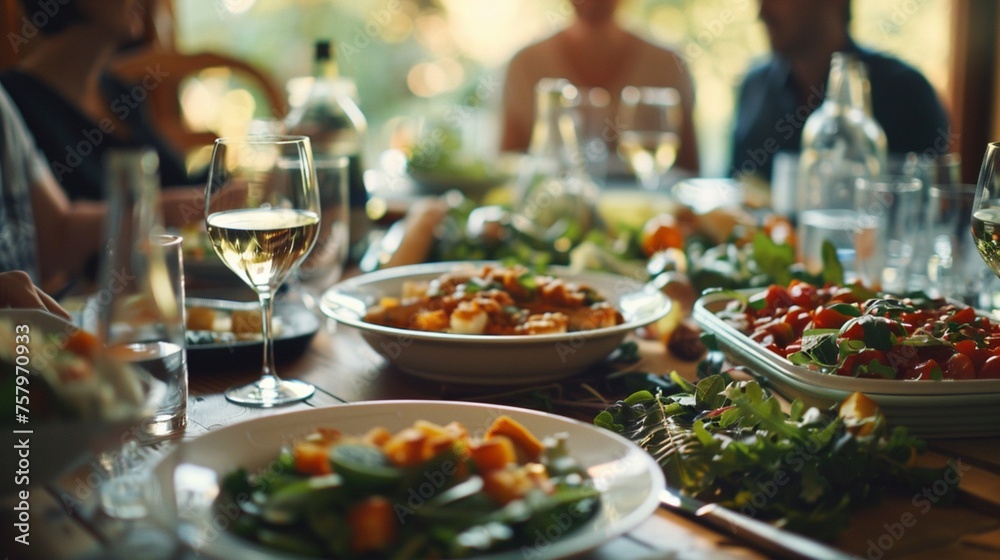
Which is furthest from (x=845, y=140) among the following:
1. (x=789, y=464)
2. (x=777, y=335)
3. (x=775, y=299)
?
(x=789, y=464)

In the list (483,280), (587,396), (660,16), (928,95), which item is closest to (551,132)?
(483,280)

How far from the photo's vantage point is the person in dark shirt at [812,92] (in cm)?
293

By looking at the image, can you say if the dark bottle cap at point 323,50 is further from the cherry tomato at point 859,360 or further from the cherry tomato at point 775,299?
the cherry tomato at point 859,360

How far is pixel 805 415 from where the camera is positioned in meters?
0.74

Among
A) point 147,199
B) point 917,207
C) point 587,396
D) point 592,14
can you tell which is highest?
point 592,14

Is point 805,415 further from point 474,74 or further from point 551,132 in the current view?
point 474,74

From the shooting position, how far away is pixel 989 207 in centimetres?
88

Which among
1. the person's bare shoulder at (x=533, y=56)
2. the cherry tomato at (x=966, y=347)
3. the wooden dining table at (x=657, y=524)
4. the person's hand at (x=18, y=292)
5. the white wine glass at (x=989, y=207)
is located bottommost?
the wooden dining table at (x=657, y=524)

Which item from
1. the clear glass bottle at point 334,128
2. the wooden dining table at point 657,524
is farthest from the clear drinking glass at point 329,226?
the wooden dining table at point 657,524

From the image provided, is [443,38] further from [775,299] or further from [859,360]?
[859,360]

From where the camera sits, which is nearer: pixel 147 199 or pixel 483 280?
pixel 147 199

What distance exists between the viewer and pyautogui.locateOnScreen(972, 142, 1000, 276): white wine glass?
0.87m

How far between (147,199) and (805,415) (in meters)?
Result: 0.54

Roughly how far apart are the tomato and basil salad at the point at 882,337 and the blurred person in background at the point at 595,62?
256 centimetres
